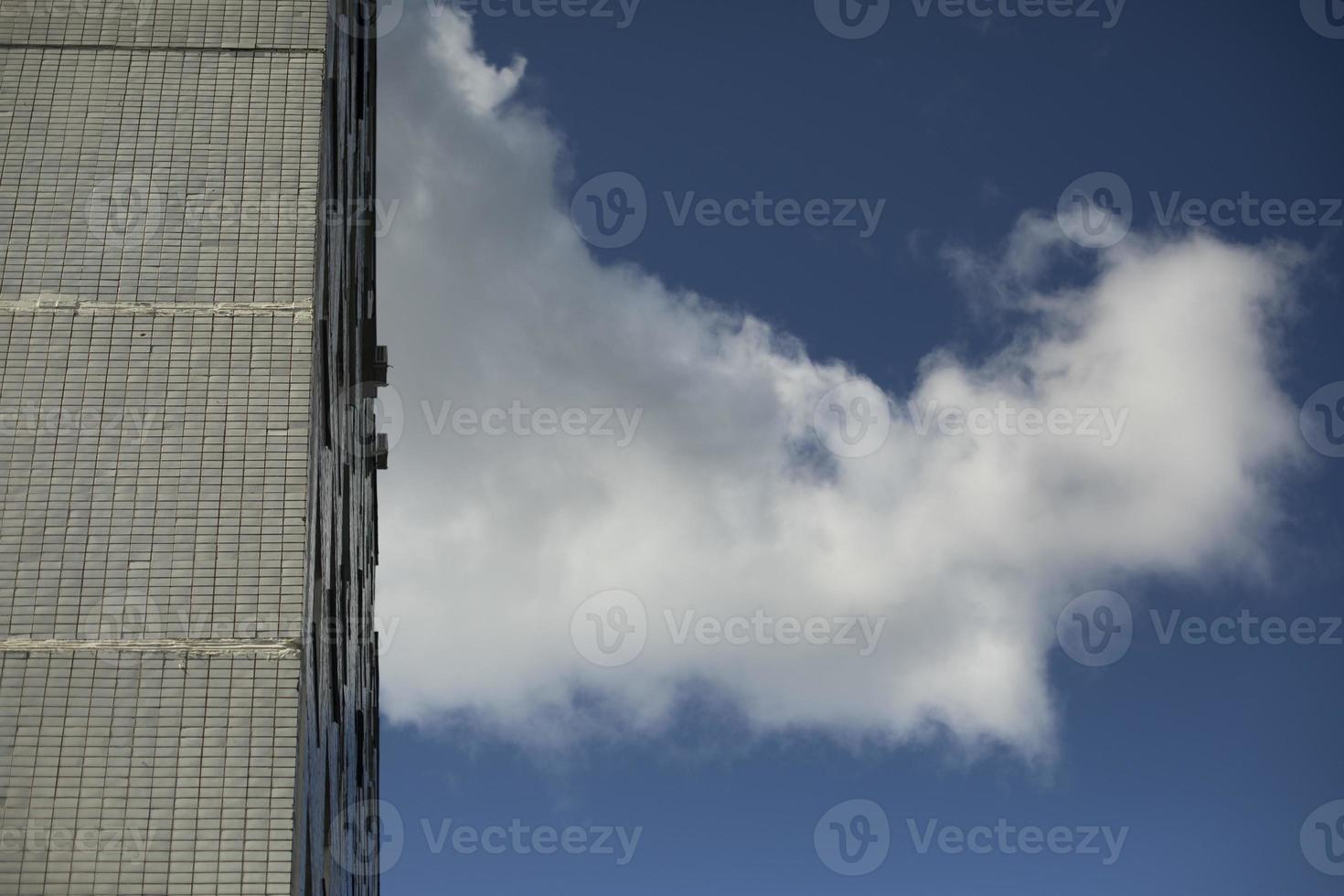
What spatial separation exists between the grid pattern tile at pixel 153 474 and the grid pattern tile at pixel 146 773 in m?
0.40

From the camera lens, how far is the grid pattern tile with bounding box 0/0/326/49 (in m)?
15.5

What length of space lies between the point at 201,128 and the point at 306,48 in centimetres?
139

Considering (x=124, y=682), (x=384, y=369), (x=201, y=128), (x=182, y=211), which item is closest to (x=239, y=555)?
(x=124, y=682)

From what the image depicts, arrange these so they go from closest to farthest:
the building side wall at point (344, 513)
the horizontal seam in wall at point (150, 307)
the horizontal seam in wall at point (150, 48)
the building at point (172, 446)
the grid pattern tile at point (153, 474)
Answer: the building at point (172, 446)
the grid pattern tile at point (153, 474)
the horizontal seam in wall at point (150, 307)
the building side wall at point (344, 513)
the horizontal seam in wall at point (150, 48)

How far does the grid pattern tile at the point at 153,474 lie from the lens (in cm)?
1245

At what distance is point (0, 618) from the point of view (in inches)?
484

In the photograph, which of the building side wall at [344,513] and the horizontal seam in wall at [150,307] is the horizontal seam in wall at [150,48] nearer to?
the building side wall at [344,513]

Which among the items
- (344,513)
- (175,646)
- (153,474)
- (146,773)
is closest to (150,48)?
(153,474)

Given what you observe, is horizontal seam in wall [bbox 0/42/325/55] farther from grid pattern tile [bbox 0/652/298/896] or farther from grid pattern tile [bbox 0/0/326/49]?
grid pattern tile [bbox 0/652/298/896]

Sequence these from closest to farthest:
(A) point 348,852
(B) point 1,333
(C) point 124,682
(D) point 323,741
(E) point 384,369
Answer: (C) point 124,682 < (B) point 1,333 < (D) point 323,741 < (A) point 348,852 < (E) point 384,369

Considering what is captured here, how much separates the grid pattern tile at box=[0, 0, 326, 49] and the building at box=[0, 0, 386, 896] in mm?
29

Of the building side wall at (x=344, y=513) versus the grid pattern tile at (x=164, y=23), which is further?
the grid pattern tile at (x=164, y=23)

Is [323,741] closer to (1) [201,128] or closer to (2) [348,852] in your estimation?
(2) [348,852]

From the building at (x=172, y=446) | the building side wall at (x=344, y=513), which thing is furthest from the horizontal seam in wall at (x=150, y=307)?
the building side wall at (x=344, y=513)
